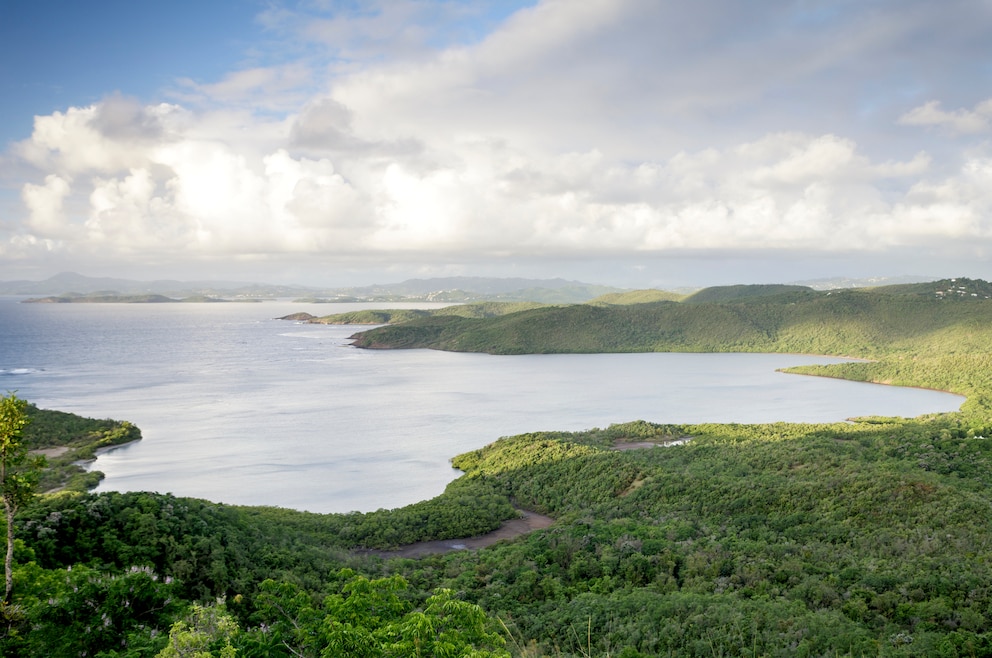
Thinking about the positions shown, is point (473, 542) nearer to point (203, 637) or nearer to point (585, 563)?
point (585, 563)

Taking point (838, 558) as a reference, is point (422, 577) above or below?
below

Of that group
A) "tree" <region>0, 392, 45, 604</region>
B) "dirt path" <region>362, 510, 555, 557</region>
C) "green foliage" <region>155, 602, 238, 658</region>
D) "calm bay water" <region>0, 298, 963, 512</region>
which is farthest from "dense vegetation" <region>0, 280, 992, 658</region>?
"calm bay water" <region>0, 298, 963, 512</region>

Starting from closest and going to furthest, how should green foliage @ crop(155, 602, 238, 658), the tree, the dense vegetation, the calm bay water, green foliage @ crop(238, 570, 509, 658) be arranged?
green foliage @ crop(155, 602, 238, 658)
green foliage @ crop(238, 570, 509, 658)
the tree
the dense vegetation
the calm bay water

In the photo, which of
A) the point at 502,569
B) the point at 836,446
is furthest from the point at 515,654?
the point at 836,446

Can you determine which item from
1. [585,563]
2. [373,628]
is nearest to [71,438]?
[585,563]

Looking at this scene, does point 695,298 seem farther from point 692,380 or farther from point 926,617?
point 926,617

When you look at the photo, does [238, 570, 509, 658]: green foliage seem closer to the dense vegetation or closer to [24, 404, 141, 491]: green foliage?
the dense vegetation

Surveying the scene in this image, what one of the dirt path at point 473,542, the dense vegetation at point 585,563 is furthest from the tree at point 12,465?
the dirt path at point 473,542
